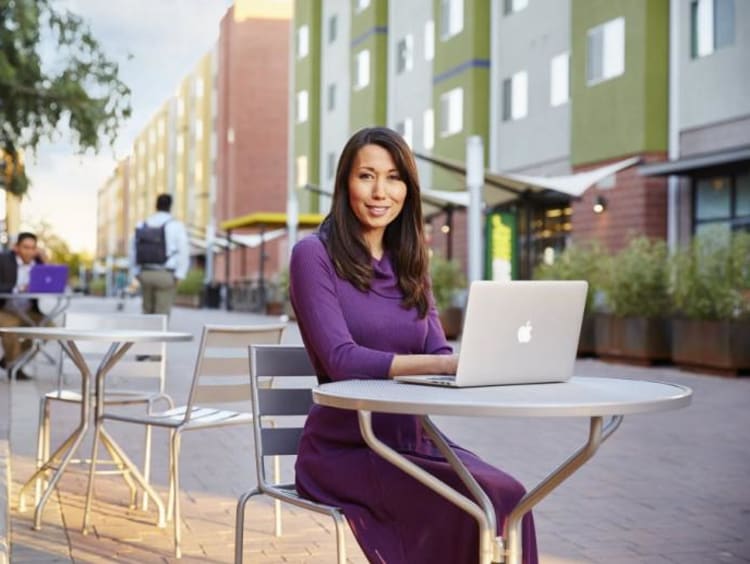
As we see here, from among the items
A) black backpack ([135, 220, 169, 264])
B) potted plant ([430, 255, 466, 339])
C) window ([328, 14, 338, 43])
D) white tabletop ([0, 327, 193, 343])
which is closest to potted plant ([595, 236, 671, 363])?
potted plant ([430, 255, 466, 339])

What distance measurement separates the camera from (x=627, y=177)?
23203mm

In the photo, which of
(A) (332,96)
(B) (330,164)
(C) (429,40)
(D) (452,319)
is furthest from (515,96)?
(A) (332,96)

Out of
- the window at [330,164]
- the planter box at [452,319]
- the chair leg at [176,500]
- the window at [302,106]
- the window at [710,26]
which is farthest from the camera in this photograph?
the window at [302,106]

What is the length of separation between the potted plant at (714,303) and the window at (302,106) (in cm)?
3297

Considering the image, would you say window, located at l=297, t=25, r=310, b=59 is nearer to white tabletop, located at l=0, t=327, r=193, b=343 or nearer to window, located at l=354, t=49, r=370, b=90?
window, located at l=354, t=49, r=370, b=90

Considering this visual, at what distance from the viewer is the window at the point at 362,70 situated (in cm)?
4034

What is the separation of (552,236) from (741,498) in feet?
72.5

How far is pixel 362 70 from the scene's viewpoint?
4106 centimetres

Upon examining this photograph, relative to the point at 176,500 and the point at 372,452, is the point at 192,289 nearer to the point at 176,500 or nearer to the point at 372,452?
the point at 176,500

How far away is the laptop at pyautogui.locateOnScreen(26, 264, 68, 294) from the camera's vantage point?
Answer: 13312 millimetres

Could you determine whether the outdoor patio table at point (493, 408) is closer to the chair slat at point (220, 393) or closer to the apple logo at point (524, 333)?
the apple logo at point (524, 333)

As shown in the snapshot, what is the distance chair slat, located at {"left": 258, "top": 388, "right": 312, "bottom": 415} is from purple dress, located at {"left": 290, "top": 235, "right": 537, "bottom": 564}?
0.34 m

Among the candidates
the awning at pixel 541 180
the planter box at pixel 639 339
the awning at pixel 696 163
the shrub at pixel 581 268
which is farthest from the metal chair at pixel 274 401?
the awning at pixel 541 180

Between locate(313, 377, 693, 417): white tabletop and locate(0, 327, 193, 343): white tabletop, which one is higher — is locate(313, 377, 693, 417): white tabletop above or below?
below
